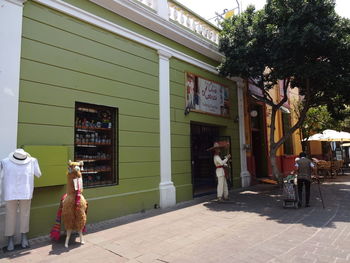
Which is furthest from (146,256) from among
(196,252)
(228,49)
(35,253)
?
(228,49)

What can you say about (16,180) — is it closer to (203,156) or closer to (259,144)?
(203,156)

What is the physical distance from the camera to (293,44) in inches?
320

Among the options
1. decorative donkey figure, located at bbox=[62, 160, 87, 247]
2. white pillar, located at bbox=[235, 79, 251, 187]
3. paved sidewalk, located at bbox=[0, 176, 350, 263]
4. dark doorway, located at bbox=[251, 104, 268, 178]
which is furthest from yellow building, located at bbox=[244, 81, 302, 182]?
decorative donkey figure, located at bbox=[62, 160, 87, 247]

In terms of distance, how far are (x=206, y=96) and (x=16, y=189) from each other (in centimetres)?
674

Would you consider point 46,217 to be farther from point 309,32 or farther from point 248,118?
point 248,118

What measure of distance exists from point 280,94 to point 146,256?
1364cm

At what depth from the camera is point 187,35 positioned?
8.70 meters

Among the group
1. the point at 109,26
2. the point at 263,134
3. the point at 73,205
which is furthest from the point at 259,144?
the point at 73,205

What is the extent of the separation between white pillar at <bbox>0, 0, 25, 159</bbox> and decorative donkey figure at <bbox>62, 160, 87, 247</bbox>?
121cm

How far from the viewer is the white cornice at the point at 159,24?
6.75 meters

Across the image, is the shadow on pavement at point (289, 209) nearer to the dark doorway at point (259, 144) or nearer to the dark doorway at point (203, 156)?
the dark doorway at point (203, 156)

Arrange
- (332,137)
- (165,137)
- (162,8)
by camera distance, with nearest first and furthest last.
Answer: (165,137) < (162,8) < (332,137)

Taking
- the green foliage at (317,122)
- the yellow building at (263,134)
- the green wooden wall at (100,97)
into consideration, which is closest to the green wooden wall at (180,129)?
the green wooden wall at (100,97)

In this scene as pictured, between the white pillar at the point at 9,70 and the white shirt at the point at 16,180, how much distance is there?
0.38 meters
